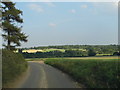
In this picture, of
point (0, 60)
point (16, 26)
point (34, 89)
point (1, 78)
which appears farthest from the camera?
point (16, 26)

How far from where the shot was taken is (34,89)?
14547 mm

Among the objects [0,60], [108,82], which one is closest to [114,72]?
[108,82]

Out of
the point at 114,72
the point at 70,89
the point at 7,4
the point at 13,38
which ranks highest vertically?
the point at 7,4

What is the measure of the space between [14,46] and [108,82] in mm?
32819

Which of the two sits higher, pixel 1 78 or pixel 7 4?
pixel 7 4

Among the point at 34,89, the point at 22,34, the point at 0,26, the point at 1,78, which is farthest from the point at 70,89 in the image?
the point at 22,34

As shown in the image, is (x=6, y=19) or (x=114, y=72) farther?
(x=6, y=19)

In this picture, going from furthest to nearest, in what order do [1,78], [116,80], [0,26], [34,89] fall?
[0,26] < [1,78] < [34,89] < [116,80]

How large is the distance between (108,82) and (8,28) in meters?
30.9

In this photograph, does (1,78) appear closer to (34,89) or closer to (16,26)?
(34,89)

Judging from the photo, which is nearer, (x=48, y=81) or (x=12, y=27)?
(x=48, y=81)

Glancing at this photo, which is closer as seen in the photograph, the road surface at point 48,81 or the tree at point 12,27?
the road surface at point 48,81

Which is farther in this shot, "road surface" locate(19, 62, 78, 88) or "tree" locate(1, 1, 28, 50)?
"tree" locate(1, 1, 28, 50)

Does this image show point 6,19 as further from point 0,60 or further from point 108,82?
point 108,82
